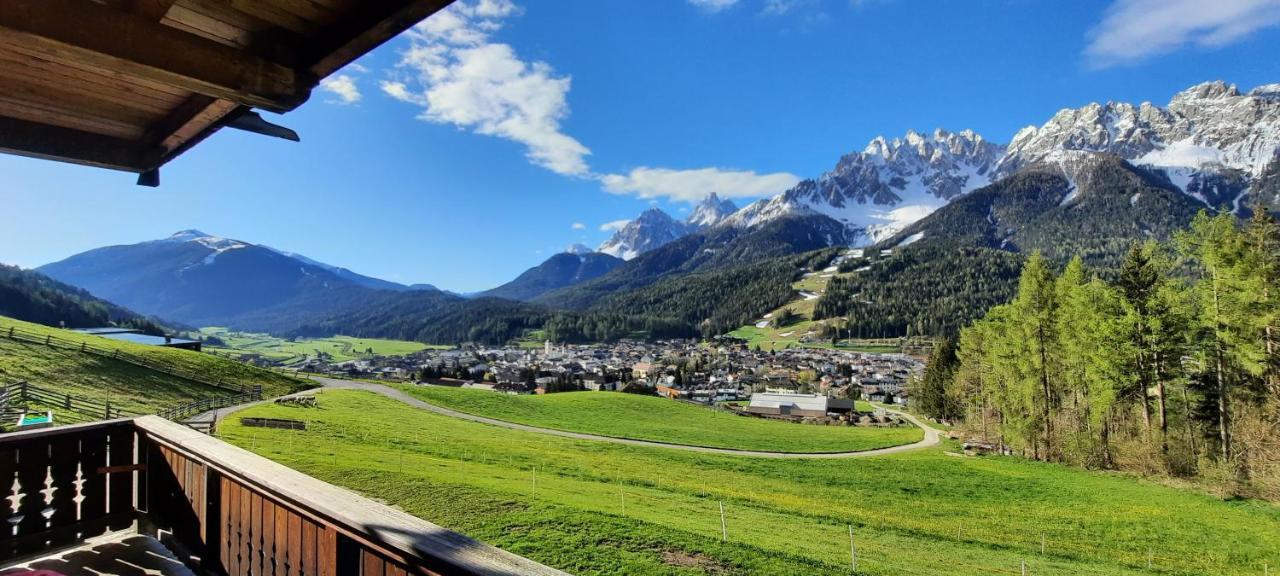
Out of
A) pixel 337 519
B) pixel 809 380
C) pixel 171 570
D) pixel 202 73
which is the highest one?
pixel 202 73

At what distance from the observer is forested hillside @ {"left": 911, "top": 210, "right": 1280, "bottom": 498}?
20.1m

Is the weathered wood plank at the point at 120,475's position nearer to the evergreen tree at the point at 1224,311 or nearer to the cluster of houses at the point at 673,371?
the evergreen tree at the point at 1224,311

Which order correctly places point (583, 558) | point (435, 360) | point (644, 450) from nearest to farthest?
point (583, 558), point (644, 450), point (435, 360)

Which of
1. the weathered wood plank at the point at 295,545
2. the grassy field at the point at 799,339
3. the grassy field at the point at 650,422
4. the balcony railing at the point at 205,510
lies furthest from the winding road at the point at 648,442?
the grassy field at the point at 799,339

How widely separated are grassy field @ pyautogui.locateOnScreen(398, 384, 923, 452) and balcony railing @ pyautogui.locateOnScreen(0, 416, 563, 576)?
32.8m

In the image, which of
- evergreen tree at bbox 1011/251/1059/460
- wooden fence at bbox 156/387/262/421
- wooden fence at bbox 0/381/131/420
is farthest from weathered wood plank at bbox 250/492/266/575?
evergreen tree at bbox 1011/251/1059/460

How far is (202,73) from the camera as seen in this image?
2787 millimetres

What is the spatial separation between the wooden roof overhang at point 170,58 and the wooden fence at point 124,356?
45.5 metres

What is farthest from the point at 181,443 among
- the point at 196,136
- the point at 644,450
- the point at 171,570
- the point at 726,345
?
the point at 726,345

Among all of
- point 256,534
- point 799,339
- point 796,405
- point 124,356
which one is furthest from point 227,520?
point 799,339

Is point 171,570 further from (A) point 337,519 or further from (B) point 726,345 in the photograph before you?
(B) point 726,345

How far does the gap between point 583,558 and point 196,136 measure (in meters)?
8.24

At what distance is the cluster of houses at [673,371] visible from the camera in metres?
94.9

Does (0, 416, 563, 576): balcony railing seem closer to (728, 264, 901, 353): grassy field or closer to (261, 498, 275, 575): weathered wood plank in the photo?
(261, 498, 275, 575): weathered wood plank
